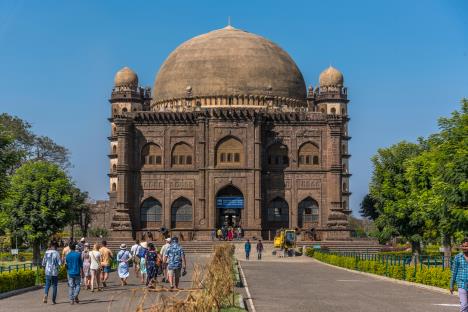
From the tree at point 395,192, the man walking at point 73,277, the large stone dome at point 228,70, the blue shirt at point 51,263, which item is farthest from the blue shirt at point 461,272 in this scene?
the large stone dome at point 228,70

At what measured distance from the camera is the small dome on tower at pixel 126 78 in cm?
8500

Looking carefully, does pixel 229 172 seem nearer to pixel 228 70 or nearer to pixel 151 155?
pixel 151 155

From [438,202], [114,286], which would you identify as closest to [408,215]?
[438,202]

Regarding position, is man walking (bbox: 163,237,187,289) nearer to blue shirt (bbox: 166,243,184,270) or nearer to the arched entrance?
blue shirt (bbox: 166,243,184,270)

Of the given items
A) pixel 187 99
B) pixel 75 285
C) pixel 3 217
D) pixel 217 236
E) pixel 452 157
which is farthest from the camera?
pixel 187 99

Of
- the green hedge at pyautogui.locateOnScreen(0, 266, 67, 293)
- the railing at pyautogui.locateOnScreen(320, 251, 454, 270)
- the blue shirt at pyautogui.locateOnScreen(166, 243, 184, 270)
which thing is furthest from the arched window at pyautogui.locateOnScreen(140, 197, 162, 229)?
the blue shirt at pyautogui.locateOnScreen(166, 243, 184, 270)

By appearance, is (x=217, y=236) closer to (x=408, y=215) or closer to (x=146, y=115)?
(x=146, y=115)

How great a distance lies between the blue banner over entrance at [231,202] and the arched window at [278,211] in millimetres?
2842

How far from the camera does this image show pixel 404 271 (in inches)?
1206

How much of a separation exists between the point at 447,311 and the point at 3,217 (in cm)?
3422

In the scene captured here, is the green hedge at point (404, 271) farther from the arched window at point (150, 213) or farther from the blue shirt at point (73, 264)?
the arched window at point (150, 213)

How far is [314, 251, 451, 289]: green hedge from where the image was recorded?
87.6ft

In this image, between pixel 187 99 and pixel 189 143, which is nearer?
pixel 189 143

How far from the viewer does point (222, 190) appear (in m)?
67.9
